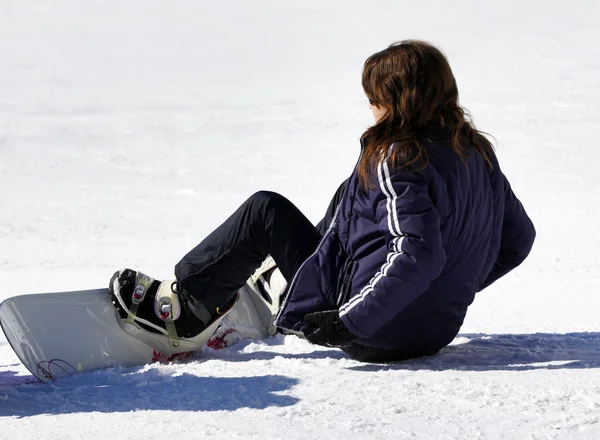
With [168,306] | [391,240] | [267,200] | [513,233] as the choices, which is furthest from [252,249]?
[513,233]

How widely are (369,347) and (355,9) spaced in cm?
1535

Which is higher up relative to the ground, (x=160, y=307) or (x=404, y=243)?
(x=404, y=243)

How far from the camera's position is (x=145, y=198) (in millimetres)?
7770

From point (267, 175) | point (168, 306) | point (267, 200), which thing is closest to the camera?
point (267, 200)

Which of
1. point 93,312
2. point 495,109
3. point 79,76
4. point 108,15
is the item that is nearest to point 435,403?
point 93,312

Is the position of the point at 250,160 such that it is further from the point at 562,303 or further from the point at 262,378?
the point at 262,378

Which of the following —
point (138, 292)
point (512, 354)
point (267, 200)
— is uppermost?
point (267, 200)

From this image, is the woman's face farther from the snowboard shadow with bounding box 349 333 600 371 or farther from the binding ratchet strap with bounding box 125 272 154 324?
the binding ratchet strap with bounding box 125 272 154 324

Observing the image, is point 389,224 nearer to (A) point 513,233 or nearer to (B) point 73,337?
(A) point 513,233

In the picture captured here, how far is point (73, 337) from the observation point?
2799 mm

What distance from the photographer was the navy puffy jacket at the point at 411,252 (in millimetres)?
2283

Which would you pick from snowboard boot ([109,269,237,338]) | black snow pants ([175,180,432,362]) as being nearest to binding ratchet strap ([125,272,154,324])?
snowboard boot ([109,269,237,338])

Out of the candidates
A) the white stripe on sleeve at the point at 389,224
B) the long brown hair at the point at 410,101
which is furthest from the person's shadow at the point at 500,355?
the long brown hair at the point at 410,101

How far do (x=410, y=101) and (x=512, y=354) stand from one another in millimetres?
941
